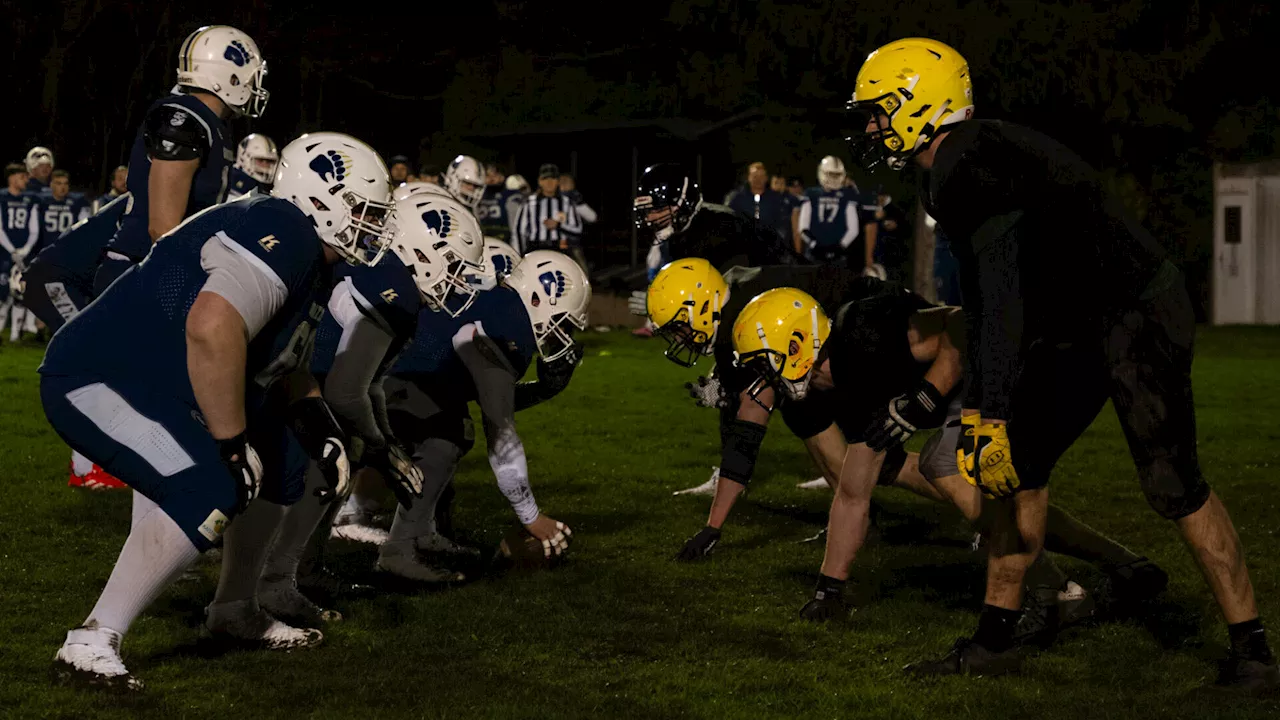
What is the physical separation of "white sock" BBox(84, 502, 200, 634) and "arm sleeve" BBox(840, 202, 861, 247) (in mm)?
12367

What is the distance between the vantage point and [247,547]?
4777 mm

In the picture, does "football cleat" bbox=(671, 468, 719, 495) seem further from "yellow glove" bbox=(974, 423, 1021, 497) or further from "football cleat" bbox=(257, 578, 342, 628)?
"yellow glove" bbox=(974, 423, 1021, 497)

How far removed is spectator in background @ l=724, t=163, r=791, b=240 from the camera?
17.2 metres

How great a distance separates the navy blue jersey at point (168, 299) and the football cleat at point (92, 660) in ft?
2.35

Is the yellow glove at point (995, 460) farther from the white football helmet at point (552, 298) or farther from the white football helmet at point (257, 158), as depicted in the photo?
the white football helmet at point (257, 158)

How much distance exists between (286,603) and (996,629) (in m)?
2.47

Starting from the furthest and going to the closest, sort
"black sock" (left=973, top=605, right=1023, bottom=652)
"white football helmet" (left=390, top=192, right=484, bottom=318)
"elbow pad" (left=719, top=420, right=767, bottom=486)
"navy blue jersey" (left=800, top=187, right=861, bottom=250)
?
"navy blue jersey" (left=800, top=187, right=861, bottom=250)
"elbow pad" (left=719, top=420, right=767, bottom=486)
"white football helmet" (left=390, top=192, right=484, bottom=318)
"black sock" (left=973, top=605, right=1023, bottom=652)

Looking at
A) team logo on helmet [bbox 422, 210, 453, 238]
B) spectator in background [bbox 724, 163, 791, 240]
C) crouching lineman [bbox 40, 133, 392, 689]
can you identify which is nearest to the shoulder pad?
team logo on helmet [bbox 422, 210, 453, 238]

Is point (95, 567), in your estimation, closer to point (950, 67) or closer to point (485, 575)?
point (485, 575)

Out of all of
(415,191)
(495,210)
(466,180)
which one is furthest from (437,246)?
(495,210)

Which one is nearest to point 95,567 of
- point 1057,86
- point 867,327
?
point 867,327

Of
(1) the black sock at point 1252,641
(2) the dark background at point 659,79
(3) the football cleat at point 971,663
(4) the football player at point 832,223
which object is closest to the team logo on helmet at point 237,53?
(3) the football cleat at point 971,663

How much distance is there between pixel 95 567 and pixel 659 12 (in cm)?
2258

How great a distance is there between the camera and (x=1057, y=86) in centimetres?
2373
